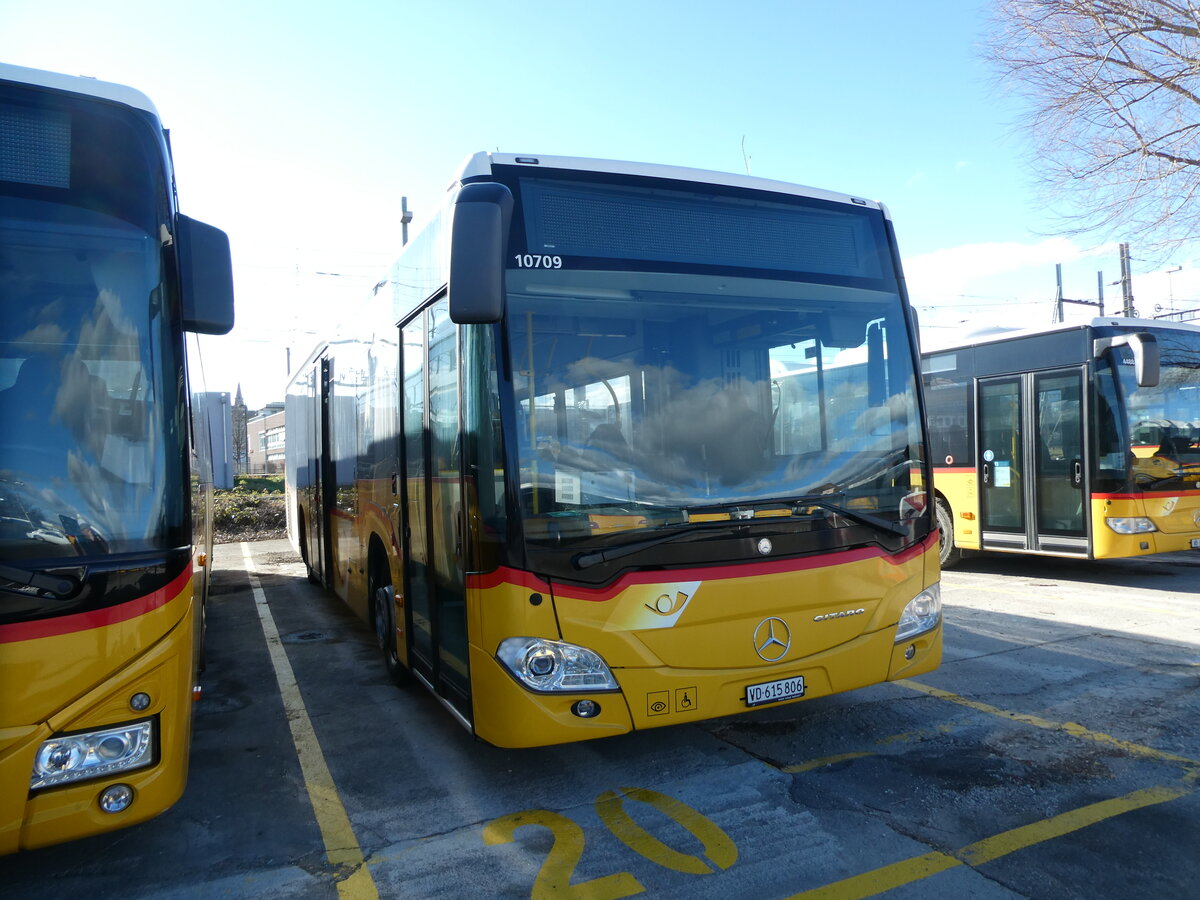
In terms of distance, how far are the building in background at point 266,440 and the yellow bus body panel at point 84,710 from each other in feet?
233

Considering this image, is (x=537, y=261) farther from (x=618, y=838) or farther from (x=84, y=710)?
(x=618, y=838)

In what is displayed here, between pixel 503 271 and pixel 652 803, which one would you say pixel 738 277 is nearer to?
pixel 503 271

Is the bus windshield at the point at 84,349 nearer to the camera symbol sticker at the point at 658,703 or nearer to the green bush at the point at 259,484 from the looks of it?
the camera symbol sticker at the point at 658,703

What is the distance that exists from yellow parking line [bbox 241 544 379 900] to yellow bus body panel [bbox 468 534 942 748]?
767mm

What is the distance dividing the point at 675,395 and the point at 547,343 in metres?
0.69

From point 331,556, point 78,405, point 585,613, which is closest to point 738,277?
point 585,613

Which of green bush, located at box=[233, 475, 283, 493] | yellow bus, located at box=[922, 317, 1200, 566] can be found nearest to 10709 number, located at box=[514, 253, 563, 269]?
yellow bus, located at box=[922, 317, 1200, 566]

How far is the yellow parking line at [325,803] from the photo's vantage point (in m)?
3.48

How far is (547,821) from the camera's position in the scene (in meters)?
4.01

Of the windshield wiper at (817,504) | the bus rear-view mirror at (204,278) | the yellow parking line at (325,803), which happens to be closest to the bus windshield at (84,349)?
the bus rear-view mirror at (204,278)

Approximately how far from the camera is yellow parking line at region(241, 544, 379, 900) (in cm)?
348

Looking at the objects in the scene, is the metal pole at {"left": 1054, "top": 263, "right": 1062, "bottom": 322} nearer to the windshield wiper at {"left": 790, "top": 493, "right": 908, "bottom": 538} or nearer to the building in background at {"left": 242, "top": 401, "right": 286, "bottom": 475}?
the windshield wiper at {"left": 790, "top": 493, "right": 908, "bottom": 538}

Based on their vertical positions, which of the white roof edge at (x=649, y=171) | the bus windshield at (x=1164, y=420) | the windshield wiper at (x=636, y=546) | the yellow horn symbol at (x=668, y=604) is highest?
the white roof edge at (x=649, y=171)

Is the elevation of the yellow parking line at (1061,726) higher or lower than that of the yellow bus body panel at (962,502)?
lower
